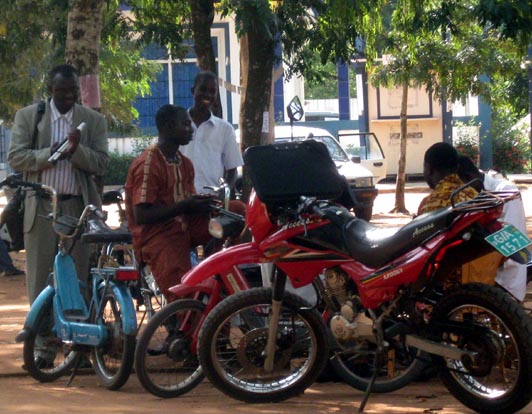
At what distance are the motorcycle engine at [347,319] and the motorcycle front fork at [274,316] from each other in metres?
0.28

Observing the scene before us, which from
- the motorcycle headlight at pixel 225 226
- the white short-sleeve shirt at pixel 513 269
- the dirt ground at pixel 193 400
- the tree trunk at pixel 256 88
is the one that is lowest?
the dirt ground at pixel 193 400

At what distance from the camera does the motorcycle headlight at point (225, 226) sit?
6255 millimetres

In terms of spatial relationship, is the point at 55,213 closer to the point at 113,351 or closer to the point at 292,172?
the point at 113,351

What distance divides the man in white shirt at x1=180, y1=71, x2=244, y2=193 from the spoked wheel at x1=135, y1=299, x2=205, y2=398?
1.81 m

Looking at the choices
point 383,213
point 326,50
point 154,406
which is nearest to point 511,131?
point 383,213

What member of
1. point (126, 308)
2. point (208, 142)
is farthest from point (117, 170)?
point (126, 308)

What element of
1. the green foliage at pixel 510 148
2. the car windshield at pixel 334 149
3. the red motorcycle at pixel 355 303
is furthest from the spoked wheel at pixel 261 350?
the green foliage at pixel 510 148

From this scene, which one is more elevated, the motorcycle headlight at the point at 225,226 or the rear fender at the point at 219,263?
the motorcycle headlight at the point at 225,226

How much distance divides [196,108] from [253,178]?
7.39 feet

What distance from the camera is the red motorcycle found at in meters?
5.32

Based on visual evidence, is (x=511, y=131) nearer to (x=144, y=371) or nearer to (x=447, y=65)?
(x=447, y=65)

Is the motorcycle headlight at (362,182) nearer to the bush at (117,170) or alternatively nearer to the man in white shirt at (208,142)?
the man in white shirt at (208,142)

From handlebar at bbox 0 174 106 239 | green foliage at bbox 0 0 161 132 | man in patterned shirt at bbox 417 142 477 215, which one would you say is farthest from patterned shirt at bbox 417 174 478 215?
green foliage at bbox 0 0 161 132

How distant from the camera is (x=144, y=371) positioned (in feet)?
20.5
